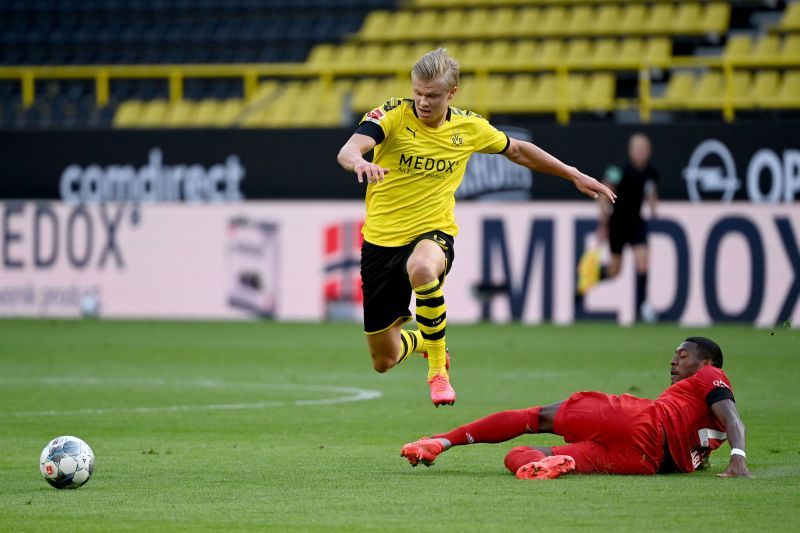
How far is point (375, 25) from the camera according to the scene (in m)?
27.6

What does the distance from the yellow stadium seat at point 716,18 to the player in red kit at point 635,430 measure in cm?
1757

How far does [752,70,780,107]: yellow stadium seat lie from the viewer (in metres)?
22.0

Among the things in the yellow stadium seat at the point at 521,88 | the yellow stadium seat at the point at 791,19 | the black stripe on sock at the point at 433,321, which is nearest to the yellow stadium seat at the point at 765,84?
the yellow stadium seat at the point at 791,19

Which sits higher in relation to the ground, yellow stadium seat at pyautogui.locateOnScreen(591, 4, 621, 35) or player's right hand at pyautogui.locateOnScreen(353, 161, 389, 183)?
yellow stadium seat at pyautogui.locateOnScreen(591, 4, 621, 35)

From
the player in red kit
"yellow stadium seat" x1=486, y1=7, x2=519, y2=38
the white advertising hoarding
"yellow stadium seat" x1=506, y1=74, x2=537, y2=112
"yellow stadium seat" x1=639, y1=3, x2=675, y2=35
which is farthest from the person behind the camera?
"yellow stadium seat" x1=486, y1=7, x2=519, y2=38

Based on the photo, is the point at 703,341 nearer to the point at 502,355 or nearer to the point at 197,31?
the point at 502,355

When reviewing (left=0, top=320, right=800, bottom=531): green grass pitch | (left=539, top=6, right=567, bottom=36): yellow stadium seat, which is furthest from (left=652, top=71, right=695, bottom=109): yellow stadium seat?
(left=0, top=320, right=800, bottom=531): green grass pitch

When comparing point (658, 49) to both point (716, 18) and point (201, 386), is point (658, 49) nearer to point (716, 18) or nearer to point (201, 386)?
point (716, 18)

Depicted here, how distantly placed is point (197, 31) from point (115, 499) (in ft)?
77.4

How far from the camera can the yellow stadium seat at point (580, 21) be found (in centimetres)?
2528

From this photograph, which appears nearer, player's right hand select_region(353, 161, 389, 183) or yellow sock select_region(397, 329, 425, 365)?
player's right hand select_region(353, 161, 389, 183)

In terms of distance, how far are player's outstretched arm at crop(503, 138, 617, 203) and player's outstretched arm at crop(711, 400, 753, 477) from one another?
6.05 ft

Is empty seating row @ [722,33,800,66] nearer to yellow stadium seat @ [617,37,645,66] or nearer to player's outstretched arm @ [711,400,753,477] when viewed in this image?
yellow stadium seat @ [617,37,645,66]

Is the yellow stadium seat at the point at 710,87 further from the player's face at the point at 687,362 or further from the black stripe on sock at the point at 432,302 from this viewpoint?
the player's face at the point at 687,362
